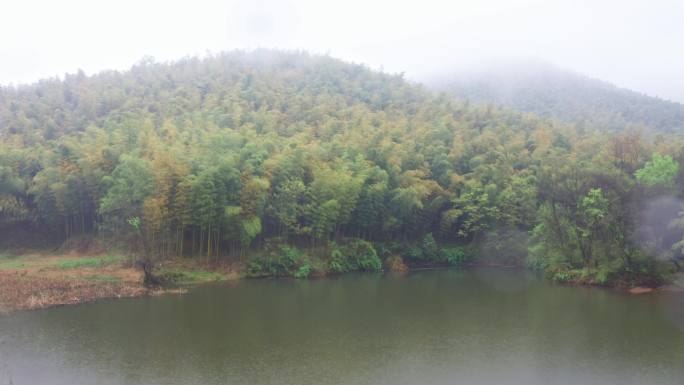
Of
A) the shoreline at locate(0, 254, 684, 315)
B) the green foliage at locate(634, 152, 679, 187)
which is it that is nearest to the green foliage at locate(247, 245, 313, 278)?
the shoreline at locate(0, 254, 684, 315)

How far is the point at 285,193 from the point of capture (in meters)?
33.9

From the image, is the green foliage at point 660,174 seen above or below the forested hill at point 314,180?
Result: above

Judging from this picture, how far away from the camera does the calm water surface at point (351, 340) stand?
1421 centimetres

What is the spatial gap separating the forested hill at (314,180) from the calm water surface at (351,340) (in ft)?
20.8

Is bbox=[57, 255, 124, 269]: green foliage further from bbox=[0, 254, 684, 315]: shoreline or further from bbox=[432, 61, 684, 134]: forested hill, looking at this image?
bbox=[432, 61, 684, 134]: forested hill

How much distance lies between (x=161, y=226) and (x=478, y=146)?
29294 millimetres

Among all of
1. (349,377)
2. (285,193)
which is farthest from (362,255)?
(349,377)

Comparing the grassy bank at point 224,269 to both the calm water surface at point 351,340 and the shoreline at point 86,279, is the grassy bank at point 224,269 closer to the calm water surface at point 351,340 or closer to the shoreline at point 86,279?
the shoreline at point 86,279

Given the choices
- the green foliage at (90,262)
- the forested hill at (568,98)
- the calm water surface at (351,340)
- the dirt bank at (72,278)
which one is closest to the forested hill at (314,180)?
the green foliage at (90,262)

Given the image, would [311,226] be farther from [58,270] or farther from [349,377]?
[349,377]

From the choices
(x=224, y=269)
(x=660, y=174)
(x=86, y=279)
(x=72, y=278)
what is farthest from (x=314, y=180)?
(x=660, y=174)

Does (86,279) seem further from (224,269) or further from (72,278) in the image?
(224,269)

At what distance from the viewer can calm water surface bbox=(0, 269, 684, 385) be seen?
46.6ft

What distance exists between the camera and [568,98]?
85.5 metres
